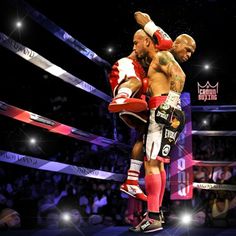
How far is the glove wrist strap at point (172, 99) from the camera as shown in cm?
183

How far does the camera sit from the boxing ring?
5.45 feet

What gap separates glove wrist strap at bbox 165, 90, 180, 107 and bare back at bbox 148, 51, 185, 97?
27mm

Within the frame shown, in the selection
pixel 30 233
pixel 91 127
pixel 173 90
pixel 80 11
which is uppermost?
pixel 80 11

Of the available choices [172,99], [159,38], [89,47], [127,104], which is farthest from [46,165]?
[89,47]

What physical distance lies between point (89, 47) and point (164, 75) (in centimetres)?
262

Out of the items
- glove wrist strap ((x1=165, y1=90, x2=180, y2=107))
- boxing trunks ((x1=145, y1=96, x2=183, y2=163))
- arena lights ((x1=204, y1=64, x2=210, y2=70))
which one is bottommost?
boxing trunks ((x1=145, y1=96, x2=183, y2=163))

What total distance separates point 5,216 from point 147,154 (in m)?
0.82

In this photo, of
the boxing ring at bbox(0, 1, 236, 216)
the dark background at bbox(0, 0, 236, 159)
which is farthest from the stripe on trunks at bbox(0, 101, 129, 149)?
the dark background at bbox(0, 0, 236, 159)

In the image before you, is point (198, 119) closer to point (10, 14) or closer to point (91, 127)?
point (91, 127)

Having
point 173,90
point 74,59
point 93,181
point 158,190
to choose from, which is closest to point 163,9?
point 74,59

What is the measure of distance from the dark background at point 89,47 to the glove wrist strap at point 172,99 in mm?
1702

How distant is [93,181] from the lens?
13.5ft

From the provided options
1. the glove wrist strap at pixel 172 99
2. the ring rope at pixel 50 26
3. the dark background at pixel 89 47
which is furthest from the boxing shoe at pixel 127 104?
the dark background at pixel 89 47

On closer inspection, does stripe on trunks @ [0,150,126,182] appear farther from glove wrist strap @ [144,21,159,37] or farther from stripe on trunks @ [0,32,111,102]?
glove wrist strap @ [144,21,159,37]
